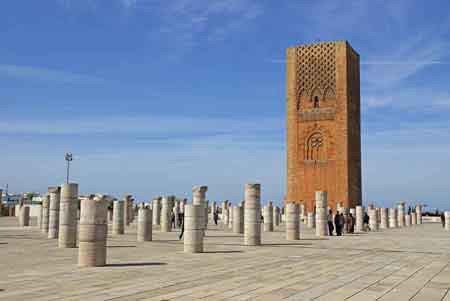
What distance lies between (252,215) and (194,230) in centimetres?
330

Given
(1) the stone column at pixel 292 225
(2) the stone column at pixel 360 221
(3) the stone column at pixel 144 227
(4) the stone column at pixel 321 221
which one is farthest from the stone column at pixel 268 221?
(3) the stone column at pixel 144 227

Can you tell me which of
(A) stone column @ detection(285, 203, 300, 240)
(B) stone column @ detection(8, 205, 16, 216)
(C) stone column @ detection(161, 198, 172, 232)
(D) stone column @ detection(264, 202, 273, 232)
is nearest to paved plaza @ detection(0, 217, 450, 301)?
(A) stone column @ detection(285, 203, 300, 240)

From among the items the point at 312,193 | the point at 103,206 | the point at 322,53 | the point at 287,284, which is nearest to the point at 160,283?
the point at 287,284

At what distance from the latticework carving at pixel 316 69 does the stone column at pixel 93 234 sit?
3624cm

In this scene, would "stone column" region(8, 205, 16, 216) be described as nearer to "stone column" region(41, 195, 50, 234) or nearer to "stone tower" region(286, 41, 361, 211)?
"stone tower" region(286, 41, 361, 211)

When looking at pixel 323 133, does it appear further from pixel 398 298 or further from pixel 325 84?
pixel 398 298

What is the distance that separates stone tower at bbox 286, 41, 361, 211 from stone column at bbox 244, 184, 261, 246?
27.4 metres

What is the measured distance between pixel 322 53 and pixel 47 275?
130 ft

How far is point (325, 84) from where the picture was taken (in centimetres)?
4406

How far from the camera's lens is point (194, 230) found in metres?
12.7

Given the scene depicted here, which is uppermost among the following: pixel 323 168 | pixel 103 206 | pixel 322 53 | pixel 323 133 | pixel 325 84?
pixel 322 53

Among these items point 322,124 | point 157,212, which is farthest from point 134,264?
point 322,124

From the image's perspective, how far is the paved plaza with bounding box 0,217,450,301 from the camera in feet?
20.9

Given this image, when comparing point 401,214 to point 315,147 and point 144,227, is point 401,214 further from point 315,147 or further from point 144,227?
point 144,227
